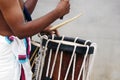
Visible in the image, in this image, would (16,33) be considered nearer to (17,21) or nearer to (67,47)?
(17,21)

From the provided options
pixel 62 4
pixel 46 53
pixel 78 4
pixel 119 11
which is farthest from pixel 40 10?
pixel 62 4

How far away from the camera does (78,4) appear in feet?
9.35

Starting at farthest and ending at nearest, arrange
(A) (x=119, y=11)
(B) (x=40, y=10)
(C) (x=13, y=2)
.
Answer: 1. (B) (x=40, y=10)
2. (A) (x=119, y=11)
3. (C) (x=13, y=2)

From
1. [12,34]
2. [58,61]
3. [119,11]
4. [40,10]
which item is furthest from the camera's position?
[40,10]

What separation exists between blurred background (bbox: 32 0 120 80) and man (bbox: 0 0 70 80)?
115 cm

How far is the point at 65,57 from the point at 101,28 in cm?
104

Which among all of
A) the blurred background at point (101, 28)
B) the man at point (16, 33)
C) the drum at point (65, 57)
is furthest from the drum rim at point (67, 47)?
the blurred background at point (101, 28)

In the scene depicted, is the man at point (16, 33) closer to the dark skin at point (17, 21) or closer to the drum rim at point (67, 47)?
the dark skin at point (17, 21)

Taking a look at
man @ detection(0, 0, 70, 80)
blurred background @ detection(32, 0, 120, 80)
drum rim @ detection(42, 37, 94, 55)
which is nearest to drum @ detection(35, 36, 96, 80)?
drum rim @ detection(42, 37, 94, 55)

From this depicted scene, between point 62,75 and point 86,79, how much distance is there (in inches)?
6.1

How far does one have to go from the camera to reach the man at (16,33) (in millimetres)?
1499

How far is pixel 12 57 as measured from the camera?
161cm

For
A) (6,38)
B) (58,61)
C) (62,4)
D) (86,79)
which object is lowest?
(86,79)

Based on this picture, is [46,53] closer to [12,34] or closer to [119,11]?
[12,34]
